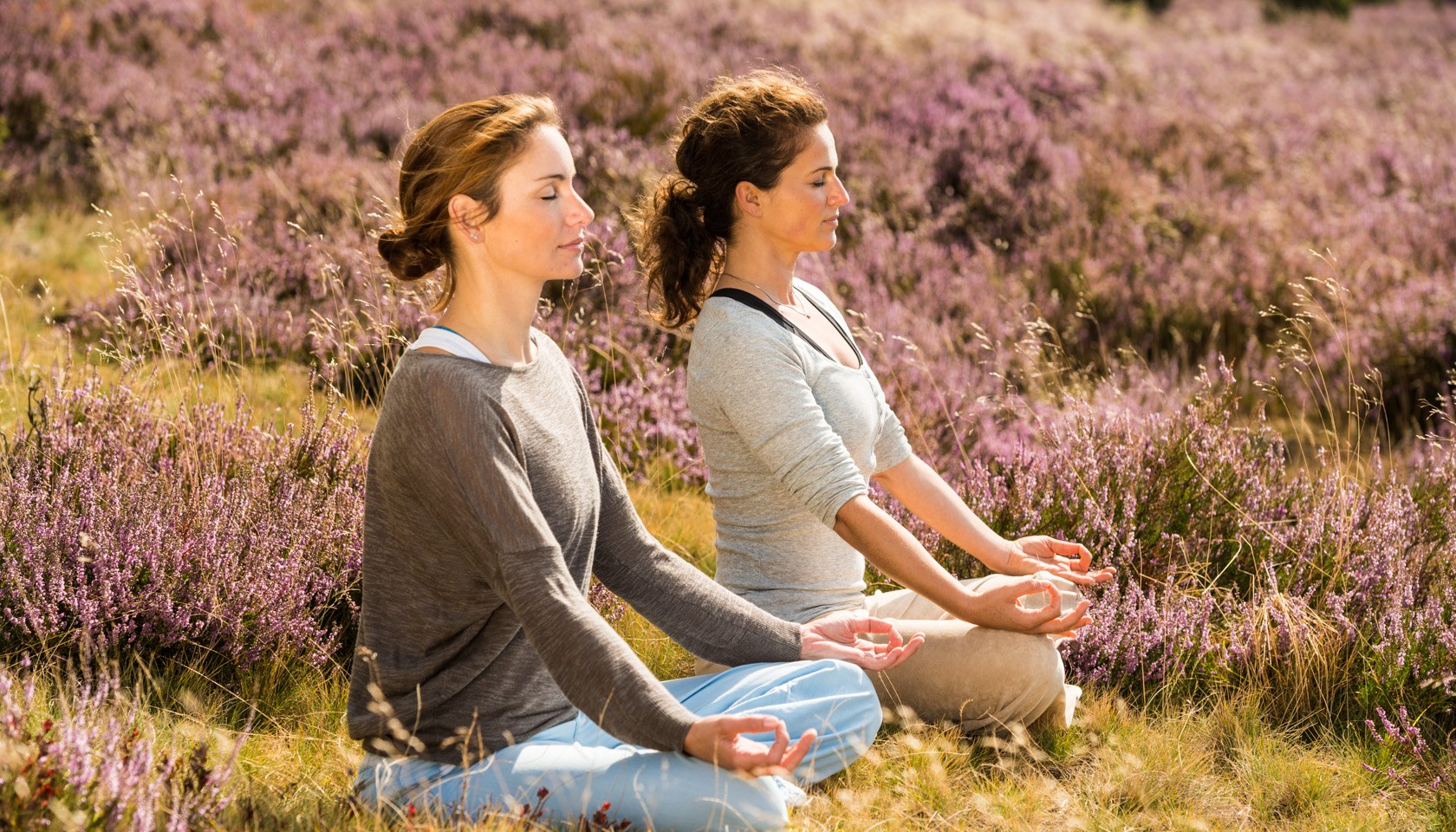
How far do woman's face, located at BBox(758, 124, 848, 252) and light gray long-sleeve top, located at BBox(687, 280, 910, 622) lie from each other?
21 cm

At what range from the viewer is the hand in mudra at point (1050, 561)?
284 centimetres

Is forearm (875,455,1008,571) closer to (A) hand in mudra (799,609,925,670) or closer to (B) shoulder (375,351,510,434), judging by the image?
(A) hand in mudra (799,609,925,670)

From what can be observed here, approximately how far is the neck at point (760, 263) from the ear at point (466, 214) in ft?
2.63

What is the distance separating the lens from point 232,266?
5375 millimetres

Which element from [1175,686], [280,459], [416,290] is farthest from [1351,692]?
[416,290]

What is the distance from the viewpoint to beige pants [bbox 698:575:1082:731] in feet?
8.91

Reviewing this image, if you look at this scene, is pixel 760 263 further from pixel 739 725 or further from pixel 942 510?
pixel 739 725

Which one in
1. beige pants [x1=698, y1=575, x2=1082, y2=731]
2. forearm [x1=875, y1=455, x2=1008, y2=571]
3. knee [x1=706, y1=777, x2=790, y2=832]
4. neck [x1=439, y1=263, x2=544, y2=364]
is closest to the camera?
knee [x1=706, y1=777, x2=790, y2=832]

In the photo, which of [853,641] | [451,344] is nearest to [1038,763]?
[853,641]

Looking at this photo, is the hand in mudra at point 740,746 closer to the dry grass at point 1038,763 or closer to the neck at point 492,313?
the dry grass at point 1038,763

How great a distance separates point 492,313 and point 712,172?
863 millimetres

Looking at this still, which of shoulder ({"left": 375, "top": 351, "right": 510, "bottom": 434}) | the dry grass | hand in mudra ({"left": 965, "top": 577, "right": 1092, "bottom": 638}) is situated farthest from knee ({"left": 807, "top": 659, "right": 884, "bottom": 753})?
shoulder ({"left": 375, "top": 351, "right": 510, "bottom": 434})

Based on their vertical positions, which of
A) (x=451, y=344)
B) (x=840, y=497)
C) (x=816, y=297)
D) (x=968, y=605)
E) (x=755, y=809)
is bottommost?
(x=755, y=809)

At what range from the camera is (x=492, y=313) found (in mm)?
2191
